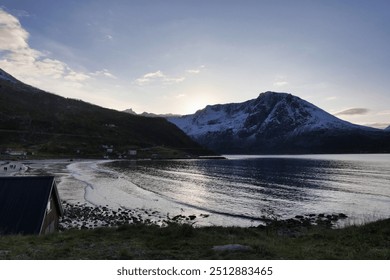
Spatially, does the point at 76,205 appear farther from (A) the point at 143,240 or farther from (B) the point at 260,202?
(A) the point at 143,240

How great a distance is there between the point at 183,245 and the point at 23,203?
14002mm

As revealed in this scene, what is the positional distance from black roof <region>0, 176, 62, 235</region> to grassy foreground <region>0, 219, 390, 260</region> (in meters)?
5.23

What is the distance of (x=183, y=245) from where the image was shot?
14.6 meters

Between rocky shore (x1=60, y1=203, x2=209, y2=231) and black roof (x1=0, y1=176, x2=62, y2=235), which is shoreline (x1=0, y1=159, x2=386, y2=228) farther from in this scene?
black roof (x1=0, y1=176, x2=62, y2=235)

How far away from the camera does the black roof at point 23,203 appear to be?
852 inches

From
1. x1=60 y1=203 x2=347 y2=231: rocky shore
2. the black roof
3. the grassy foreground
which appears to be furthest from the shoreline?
the grassy foreground

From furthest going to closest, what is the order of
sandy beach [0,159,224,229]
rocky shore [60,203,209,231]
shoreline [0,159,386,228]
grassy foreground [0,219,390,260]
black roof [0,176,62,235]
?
shoreline [0,159,386,228], sandy beach [0,159,224,229], rocky shore [60,203,209,231], black roof [0,176,62,235], grassy foreground [0,219,390,260]

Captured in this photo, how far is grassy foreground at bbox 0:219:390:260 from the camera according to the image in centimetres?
1258

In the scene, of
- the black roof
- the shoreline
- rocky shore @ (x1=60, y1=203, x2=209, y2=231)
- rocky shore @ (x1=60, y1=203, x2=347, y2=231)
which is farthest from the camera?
the shoreline

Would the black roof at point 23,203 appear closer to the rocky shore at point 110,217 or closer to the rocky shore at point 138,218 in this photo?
the rocky shore at point 110,217

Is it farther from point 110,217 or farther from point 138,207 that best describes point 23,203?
point 138,207

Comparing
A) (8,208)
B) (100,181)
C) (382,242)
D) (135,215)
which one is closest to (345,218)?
(135,215)

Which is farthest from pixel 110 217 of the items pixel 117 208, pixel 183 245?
pixel 183 245
